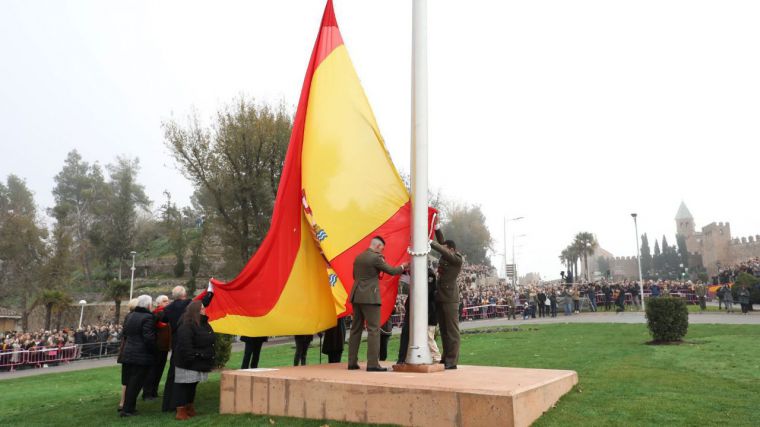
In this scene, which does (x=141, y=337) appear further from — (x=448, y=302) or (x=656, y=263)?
(x=656, y=263)

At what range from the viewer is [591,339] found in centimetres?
1644

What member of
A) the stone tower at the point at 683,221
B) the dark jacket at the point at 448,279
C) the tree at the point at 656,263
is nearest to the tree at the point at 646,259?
the tree at the point at 656,263

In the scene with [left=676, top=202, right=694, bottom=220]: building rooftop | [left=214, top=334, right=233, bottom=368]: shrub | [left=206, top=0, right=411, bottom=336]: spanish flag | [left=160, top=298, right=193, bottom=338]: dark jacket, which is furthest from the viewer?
[left=676, top=202, right=694, bottom=220]: building rooftop

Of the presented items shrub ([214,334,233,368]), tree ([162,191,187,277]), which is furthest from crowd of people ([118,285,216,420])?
tree ([162,191,187,277])

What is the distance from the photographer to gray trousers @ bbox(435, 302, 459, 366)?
7.82 metres

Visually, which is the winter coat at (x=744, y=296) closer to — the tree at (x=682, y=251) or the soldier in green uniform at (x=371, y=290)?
the soldier in green uniform at (x=371, y=290)

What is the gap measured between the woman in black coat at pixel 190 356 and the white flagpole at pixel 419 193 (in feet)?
9.75

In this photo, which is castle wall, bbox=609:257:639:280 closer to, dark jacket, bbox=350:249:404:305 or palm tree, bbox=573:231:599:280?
palm tree, bbox=573:231:599:280

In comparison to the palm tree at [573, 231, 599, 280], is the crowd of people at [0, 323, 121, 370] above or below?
below

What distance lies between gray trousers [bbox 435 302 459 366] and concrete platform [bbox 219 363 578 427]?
0.36 meters

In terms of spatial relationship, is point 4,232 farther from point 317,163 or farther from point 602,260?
point 602,260

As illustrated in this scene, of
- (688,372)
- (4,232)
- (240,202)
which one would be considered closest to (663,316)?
(688,372)

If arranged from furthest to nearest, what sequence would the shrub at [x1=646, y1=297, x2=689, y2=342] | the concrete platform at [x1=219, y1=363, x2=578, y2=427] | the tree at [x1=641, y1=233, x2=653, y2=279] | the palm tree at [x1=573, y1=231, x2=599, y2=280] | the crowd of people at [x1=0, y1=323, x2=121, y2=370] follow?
the tree at [x1=641, y1=233, x2=653, y2=279], the palm tree at [x1=573, y1=231, x2=599, y2=280], the crowd of people at [x1=0, y1=323, x2=121, y2=370], the shrub at [x1=646, y1=297, x2=689, y2=342], the concrete platform at [x1=219, y1=363, x2=578, y2=427]

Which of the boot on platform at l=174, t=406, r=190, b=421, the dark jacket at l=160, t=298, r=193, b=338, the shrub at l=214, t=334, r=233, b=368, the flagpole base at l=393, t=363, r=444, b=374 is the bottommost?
the boot on platform at l=174, t=406, r=190, b=421
